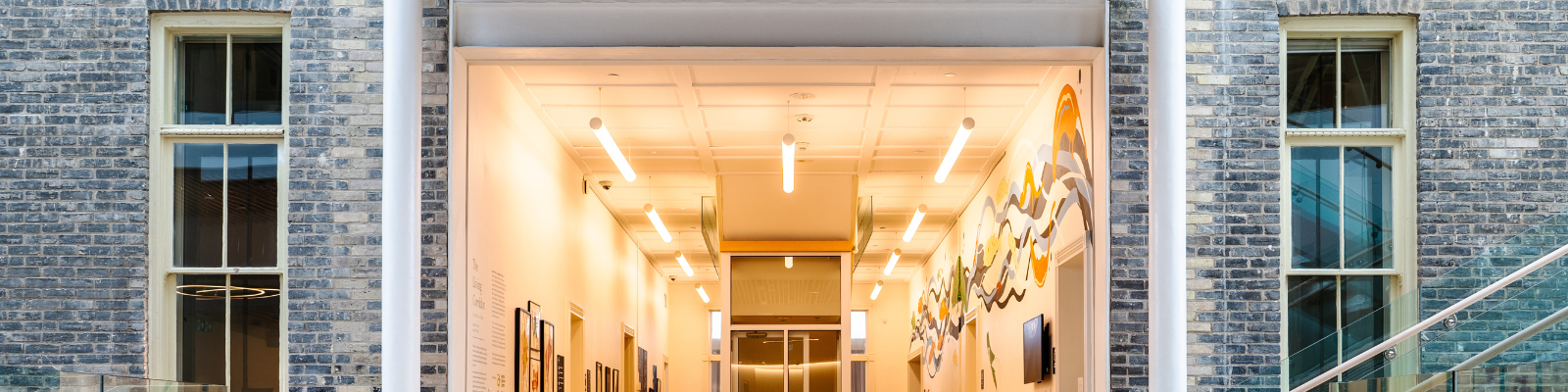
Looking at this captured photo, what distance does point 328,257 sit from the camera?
267 inches

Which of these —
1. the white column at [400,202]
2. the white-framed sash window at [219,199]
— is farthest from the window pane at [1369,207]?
the white-framed sash window at [219,199]

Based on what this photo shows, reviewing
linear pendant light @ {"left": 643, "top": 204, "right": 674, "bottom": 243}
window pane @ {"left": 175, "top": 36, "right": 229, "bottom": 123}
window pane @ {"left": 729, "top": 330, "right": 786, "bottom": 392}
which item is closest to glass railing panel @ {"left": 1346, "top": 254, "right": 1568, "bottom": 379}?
window pane @ {"left": 175, "top": 36, "right": 229, "bottom": 123}

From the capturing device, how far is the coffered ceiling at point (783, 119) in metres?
8.77

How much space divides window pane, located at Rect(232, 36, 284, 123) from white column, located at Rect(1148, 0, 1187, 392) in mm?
4802

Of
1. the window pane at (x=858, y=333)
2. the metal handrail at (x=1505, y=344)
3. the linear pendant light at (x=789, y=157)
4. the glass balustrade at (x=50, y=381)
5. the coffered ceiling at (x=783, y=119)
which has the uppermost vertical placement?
the coffered ceiling at (x=783, y=119)

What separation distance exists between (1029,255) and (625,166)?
3.24 metres

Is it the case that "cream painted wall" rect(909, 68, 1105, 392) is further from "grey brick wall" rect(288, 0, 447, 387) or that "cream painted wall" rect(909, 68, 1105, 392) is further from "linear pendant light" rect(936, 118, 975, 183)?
"grey brick wall" rect(288, 0, 447, 387)

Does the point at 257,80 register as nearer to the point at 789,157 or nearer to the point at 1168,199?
the point at 789,157

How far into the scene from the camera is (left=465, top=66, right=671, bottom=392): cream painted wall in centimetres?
759

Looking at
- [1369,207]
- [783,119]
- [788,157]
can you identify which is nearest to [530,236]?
[788,157]

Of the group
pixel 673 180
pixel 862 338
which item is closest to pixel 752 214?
pixel 673 180

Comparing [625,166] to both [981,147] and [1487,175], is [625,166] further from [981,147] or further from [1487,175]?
[1487,175]

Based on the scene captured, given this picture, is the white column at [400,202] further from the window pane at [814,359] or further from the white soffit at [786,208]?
the window pane at [814,359]

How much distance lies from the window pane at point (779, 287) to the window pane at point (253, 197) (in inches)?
335
